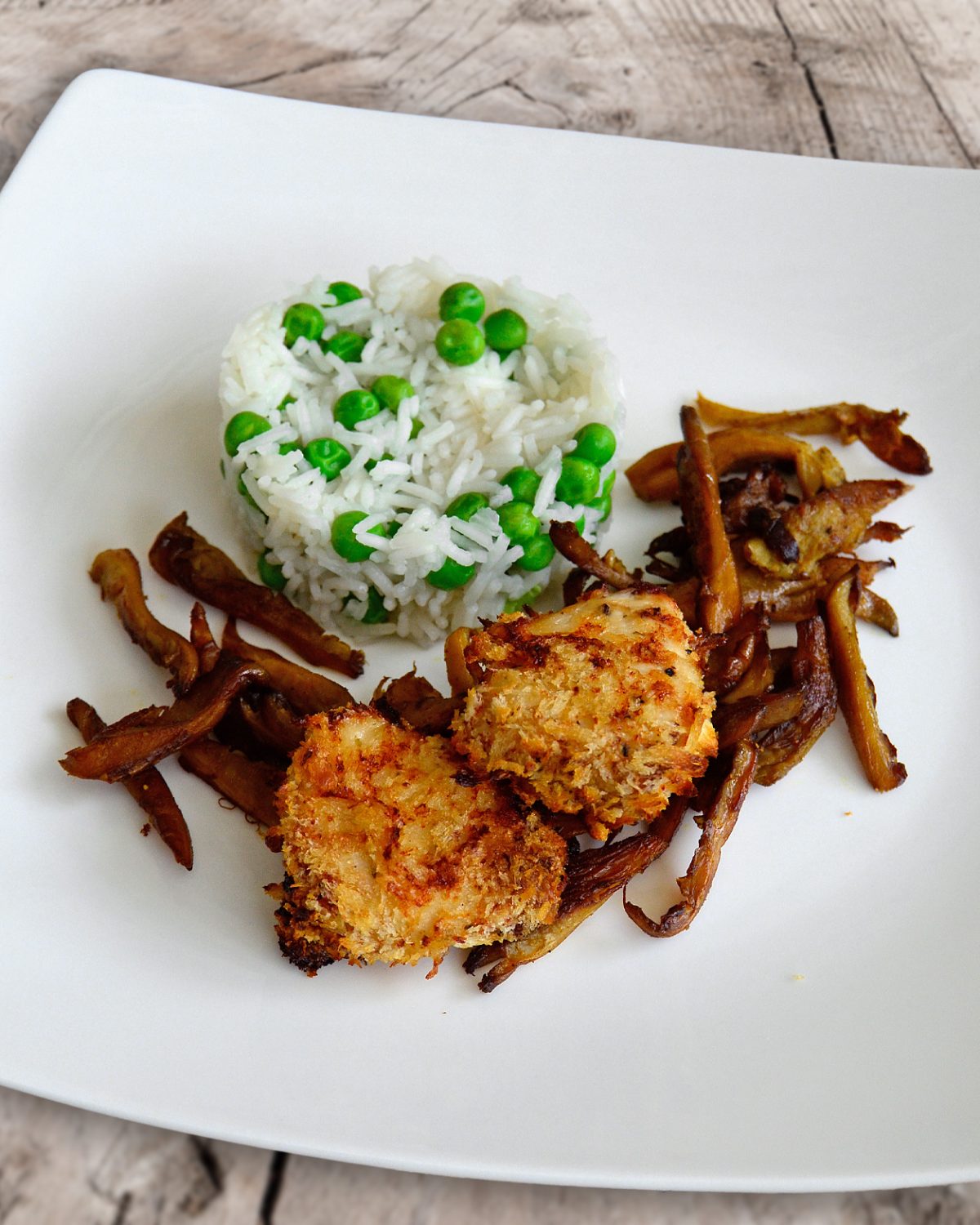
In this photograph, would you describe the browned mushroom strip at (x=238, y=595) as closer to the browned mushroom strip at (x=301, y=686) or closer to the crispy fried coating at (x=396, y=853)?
the browned mushroom strip at (x=301, y=686)

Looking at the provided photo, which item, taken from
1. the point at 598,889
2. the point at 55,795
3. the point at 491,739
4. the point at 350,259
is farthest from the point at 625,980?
the point at 350,259

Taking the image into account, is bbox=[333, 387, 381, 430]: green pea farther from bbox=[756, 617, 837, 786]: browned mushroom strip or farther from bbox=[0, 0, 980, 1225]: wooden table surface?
bbox=[0, 0, 980, 1225]: wooden table surface

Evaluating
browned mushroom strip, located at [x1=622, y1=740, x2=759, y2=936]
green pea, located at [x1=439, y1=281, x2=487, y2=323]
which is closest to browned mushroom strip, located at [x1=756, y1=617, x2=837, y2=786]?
browned mushroom strip, located at [x1=622, y1=740, x2=759, y2=936]

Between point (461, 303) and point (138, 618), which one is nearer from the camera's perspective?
point (138, 618)

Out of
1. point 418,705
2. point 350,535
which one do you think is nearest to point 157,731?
point 418,705

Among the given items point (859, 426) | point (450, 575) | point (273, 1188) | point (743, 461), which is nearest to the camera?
point (273, 1188)

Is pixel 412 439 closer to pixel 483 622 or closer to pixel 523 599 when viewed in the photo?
pixel 523 599

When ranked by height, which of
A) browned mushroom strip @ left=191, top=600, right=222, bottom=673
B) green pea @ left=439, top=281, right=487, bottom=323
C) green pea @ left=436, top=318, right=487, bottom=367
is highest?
green pea @ left=439, top=281, right=487, bottom=323

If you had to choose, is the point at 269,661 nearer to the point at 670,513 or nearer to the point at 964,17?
the point at 670,513

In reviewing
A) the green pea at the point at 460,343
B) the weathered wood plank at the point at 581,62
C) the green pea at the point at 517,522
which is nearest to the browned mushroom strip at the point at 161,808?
the green pea at the point at 517,522
